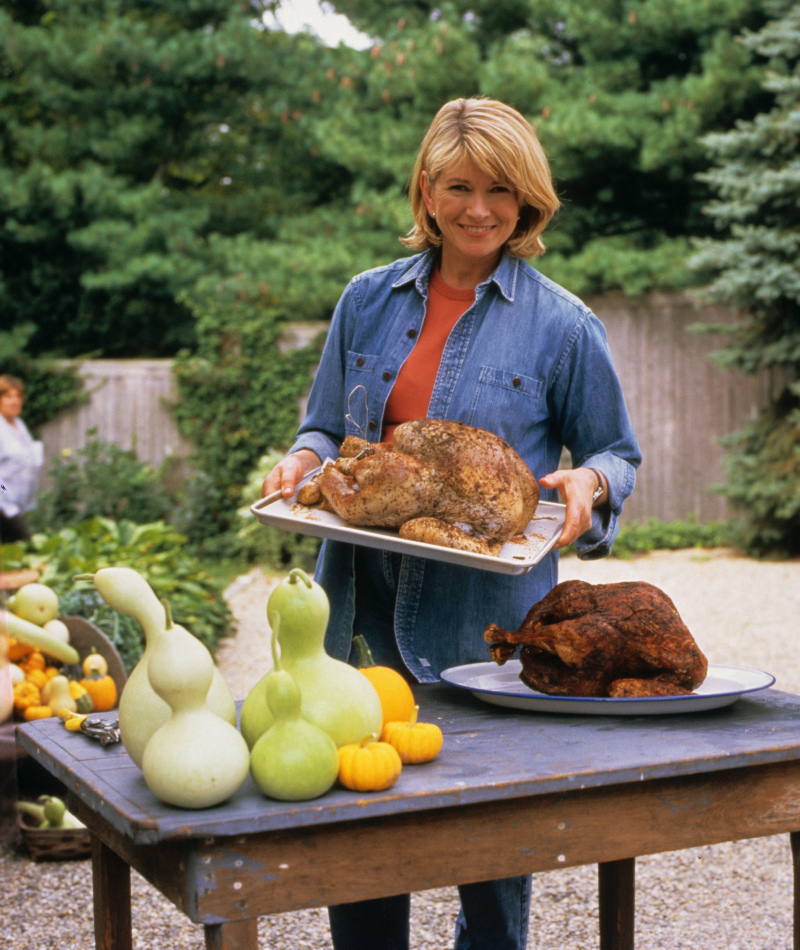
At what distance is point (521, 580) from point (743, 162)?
333 inches

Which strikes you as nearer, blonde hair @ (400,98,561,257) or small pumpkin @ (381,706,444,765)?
small pumpkin @ (381,706,444,765)

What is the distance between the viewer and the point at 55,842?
3.67 m

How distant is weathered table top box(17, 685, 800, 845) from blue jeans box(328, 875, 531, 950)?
0.42m

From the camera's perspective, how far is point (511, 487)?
6.58 feet

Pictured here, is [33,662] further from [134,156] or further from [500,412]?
[134,156]

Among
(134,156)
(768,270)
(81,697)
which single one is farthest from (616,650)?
(134,156)

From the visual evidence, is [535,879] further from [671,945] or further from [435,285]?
[435,285]

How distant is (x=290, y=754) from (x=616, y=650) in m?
0.65

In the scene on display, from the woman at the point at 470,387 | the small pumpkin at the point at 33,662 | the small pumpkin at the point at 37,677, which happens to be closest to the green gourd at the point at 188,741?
the woman at the point at 470,387

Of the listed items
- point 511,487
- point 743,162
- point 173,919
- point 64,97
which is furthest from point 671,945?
point 64,97

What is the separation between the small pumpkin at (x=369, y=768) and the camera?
1434 mm

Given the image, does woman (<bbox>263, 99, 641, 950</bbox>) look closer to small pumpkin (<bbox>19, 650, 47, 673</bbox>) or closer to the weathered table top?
the weathered table top

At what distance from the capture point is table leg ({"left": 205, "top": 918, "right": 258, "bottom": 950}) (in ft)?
4.50

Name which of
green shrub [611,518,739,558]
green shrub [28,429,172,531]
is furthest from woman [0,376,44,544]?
green shrub [611,518,739,558]
